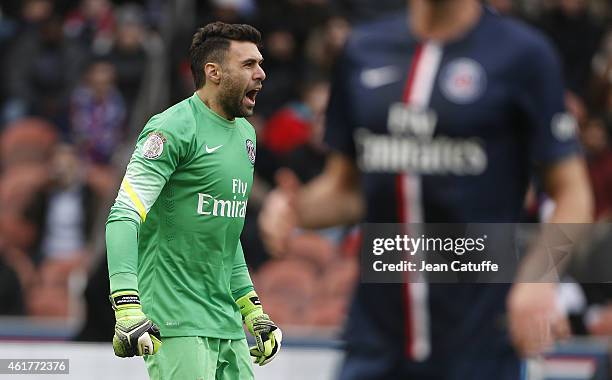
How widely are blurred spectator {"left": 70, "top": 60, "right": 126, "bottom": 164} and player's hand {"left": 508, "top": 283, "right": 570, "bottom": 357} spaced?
10253 mm

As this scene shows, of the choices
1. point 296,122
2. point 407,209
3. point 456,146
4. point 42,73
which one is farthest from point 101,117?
point 456,146

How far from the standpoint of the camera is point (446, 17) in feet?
13.1

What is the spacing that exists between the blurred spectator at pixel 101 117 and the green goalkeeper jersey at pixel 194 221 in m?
9.18

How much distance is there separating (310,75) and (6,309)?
13.4 ft

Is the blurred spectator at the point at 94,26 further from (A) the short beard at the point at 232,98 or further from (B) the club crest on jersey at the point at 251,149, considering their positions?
(A) the short beard at the point at 232,98

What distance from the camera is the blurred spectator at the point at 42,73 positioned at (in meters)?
14.7

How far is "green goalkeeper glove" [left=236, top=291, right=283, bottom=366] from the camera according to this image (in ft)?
15.2

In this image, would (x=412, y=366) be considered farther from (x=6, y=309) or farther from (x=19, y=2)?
(x=19, y=2)

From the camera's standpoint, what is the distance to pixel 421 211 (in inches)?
155

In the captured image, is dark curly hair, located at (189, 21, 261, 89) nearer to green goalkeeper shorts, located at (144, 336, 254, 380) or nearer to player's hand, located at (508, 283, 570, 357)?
green goalkeeper shorts, located at (144, 336, 254, 380)

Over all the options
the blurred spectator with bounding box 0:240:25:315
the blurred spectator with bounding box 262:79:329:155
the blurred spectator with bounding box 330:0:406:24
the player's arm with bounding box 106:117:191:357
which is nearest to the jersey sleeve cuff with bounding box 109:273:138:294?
the player's arm with bounding box 106:117:191:357

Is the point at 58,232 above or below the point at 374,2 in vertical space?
below

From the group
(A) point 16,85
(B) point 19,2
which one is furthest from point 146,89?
(B) point 19,2

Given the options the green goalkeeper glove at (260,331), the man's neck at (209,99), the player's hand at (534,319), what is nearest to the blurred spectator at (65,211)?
the green goalkeeper glove at (260,331)
